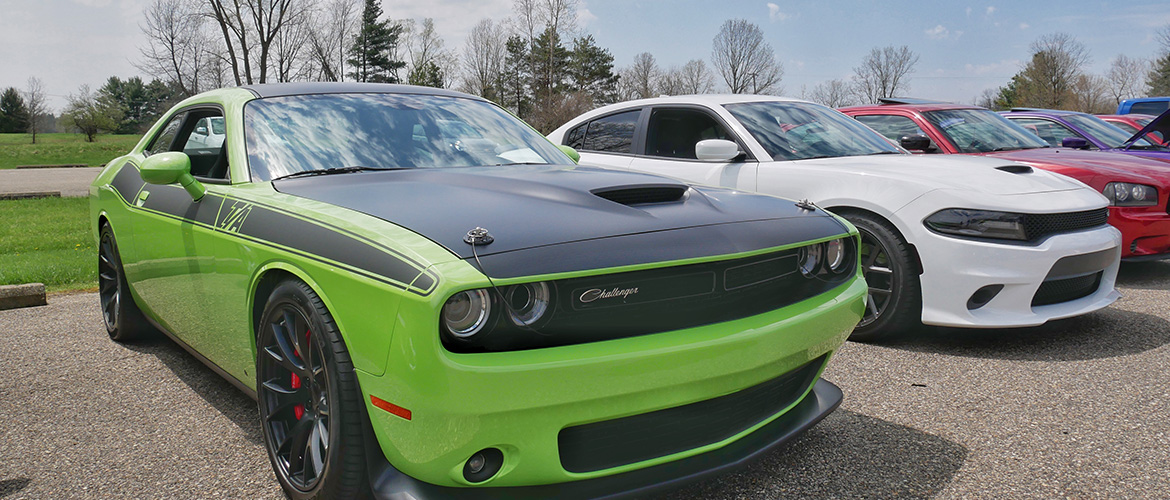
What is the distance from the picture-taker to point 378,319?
5.93 feet

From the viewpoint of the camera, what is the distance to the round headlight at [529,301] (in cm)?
182

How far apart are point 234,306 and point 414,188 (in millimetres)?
737

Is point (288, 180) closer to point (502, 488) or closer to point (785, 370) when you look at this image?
point (502, 488)

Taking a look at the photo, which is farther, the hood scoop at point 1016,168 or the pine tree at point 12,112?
the pine tree at point 12,112

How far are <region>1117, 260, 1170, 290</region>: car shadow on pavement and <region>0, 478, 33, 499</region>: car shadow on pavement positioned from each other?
6.71 metres

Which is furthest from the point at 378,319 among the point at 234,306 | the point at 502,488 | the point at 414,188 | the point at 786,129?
the point at 786,129

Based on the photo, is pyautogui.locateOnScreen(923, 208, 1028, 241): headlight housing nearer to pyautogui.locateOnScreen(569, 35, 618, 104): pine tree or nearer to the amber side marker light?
the amber side marker light

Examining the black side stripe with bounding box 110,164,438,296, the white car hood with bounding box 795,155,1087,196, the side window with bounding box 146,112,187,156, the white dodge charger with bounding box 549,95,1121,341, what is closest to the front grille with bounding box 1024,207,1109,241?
the white dodge charger with bounding box 549,95,1121,341

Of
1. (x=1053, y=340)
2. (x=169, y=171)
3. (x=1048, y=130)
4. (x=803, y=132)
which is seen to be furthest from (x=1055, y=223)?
(x=1048, y=130)

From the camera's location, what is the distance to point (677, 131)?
538 cm

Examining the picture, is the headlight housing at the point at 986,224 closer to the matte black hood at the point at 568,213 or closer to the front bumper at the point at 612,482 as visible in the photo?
the matte black hood at the point at 568,213

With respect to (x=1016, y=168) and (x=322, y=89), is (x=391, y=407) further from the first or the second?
(x=1016, y=168)

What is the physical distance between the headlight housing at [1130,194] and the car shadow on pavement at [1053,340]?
1.27m

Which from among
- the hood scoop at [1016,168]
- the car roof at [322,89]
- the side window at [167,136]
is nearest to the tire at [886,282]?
the hood scoop at [1016,168]
